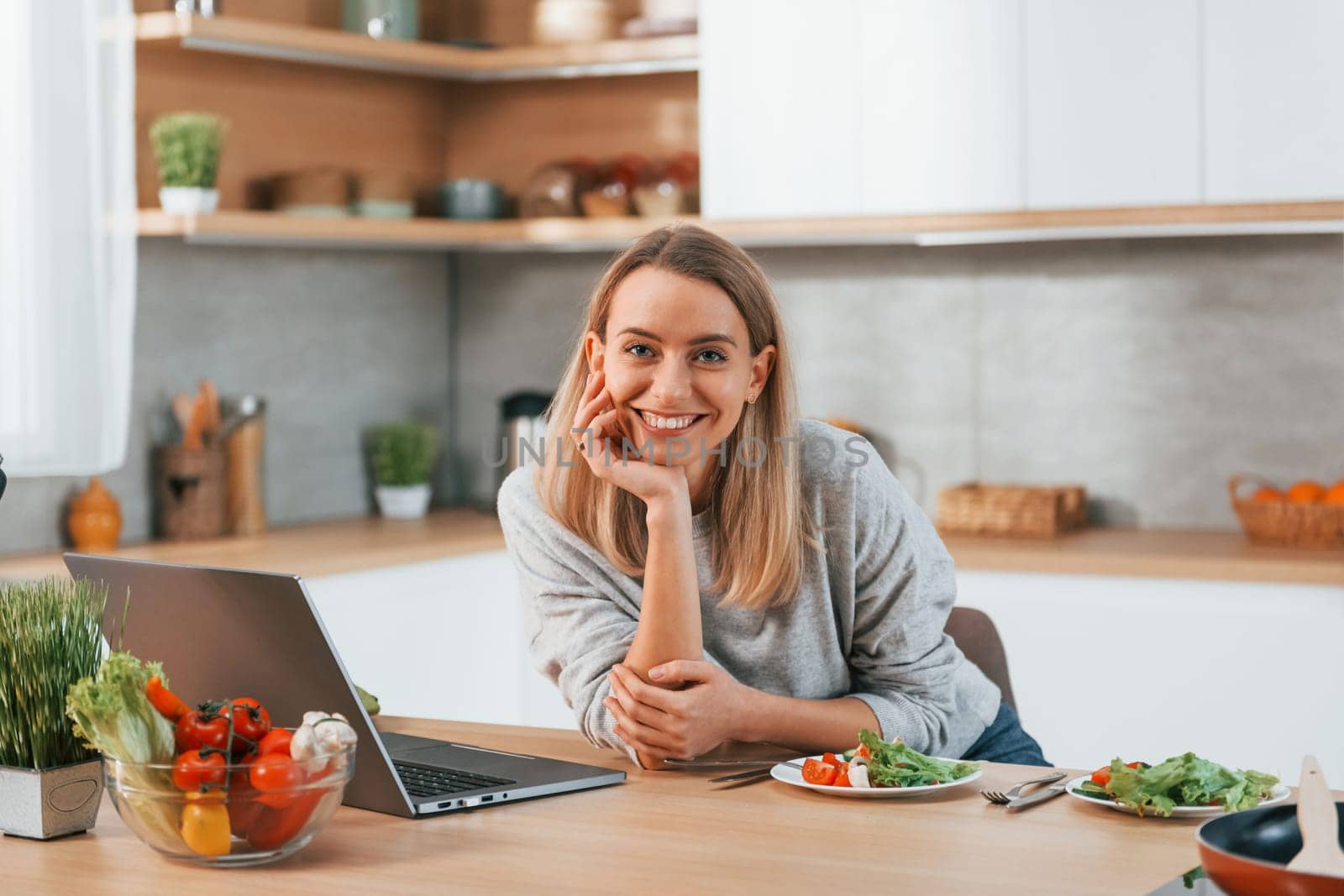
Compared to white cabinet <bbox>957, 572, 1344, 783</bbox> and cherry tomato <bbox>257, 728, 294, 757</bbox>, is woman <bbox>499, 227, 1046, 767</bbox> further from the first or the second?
white cabinet <bbox>957, 572, 1344, 783</bbox>

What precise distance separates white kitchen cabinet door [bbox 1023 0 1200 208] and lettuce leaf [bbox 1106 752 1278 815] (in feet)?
7.23

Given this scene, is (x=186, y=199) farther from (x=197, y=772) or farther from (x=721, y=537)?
(x=197, y=772)

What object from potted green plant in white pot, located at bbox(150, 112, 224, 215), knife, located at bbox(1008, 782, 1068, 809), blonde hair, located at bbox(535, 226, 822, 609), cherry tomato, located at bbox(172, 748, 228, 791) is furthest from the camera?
potted green plant in white pot, located at bbox(150, 112, 224, 215)

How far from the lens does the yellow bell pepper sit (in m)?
1.40

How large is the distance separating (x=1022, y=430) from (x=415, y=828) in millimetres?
2830

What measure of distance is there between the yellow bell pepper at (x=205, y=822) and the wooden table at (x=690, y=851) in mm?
28

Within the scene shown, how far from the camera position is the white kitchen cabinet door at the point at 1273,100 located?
3.45 metres

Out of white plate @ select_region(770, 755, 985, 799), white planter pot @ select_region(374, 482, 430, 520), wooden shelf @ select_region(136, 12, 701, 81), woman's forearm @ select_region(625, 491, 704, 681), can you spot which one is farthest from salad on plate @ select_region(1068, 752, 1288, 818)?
white planter pot @ select_region(374, 482, 430, 520)

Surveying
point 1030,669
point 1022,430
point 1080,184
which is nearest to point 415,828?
point 1030,669

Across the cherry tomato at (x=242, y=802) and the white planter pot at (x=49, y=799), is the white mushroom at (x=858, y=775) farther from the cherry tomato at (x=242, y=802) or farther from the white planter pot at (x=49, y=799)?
the white planter pot at (x=49, y=799)

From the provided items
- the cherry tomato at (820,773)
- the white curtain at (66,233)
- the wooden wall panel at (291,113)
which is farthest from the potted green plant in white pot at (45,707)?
the wooden wall panel at (291,113)

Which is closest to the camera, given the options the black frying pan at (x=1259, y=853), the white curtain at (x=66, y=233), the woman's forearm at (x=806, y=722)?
the black frying pan at (x=1259, y=853)

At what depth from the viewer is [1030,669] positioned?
354cm

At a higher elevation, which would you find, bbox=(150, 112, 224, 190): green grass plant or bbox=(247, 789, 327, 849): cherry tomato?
bbox=(150, 112, 224, 190): green grass plant
